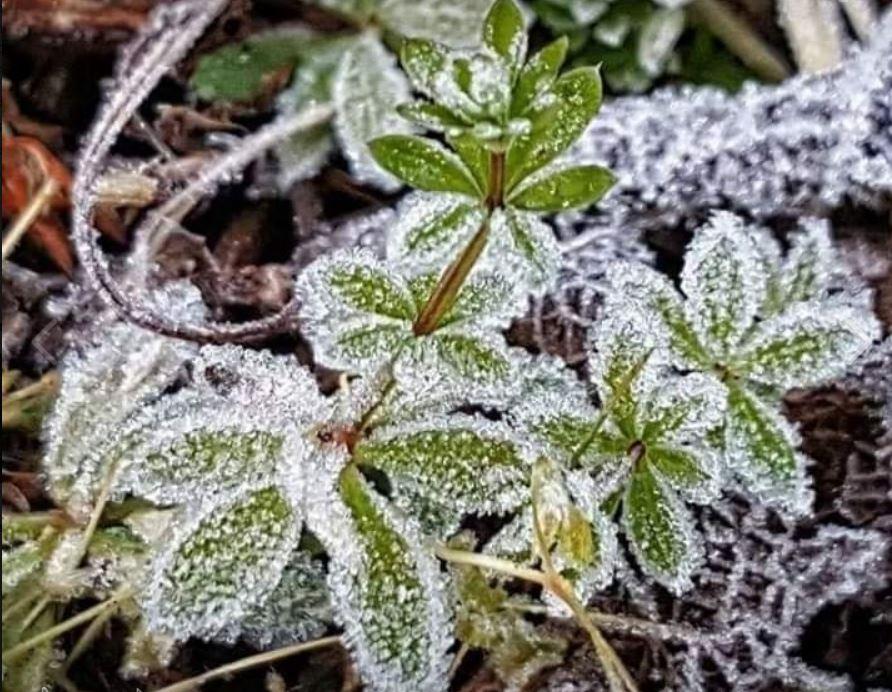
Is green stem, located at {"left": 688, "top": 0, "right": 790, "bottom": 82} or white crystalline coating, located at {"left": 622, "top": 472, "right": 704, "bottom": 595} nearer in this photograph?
white crystalline coating, located at {"left": 622, "top": 472, "right": 704, "bottom": 595}

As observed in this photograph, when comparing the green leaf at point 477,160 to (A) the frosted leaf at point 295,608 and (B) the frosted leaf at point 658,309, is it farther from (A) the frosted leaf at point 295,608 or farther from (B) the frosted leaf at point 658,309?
(A) the frosted leaf at point 295,608

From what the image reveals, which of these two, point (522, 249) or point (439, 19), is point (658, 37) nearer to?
point (439, 19)

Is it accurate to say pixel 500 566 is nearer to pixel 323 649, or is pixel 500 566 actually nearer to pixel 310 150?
pixel 323 649

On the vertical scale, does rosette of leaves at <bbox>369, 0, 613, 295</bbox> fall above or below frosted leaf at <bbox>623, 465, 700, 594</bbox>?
above

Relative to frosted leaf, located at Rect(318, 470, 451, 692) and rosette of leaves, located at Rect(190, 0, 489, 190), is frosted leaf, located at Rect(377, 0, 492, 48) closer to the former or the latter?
rosette of leaves, located at Rect(190, 0, 489, 190)

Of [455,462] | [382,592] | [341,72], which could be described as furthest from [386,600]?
[341,72]

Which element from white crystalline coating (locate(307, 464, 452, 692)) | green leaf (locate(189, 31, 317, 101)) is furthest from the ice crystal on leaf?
green leaf (locate(189, 31, 317, 101))

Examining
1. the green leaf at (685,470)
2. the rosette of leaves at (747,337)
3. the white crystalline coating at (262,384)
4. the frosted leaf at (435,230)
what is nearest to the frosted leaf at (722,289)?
the rosette of leaves at (747,337)
